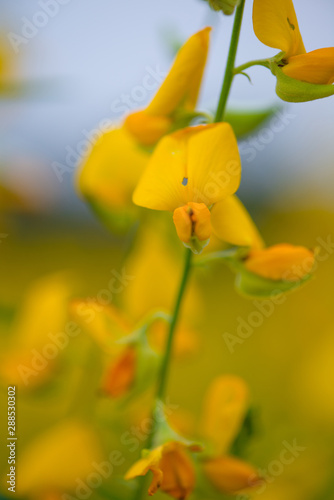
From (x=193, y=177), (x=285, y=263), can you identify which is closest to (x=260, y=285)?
(x=285, y=263)

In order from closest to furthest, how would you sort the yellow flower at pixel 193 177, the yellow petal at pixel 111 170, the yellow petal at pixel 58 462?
the yellow flower at pixel 193 177, the yellow petal at pixel 58 462, the yellow petal at pixel 111 170

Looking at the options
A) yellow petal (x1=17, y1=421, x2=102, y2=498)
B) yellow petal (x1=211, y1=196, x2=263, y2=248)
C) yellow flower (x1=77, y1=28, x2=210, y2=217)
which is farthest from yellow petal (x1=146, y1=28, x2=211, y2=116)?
yellow petal (x1=17, y1=421, x2=102, y2=498)

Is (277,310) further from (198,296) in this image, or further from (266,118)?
(266,118)

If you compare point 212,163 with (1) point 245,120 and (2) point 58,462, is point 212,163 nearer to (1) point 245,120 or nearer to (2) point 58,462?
→ (1) point 245,120

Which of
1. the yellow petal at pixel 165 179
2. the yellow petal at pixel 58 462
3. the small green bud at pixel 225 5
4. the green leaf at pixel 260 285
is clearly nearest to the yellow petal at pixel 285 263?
the green leaf at pixel 260 285

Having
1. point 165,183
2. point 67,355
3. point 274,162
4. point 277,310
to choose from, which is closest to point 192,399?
point 277,310

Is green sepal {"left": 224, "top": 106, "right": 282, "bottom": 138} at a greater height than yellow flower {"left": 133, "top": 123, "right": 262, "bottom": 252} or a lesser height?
lesser

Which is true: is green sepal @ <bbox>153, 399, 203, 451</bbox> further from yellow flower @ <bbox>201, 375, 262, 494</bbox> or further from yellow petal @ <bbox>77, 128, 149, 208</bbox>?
yellow petal @ <bbox>77, 128, 149, 208</bbox>

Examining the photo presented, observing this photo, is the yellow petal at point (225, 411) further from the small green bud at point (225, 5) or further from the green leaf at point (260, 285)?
the small green bud at point (225, 5)
